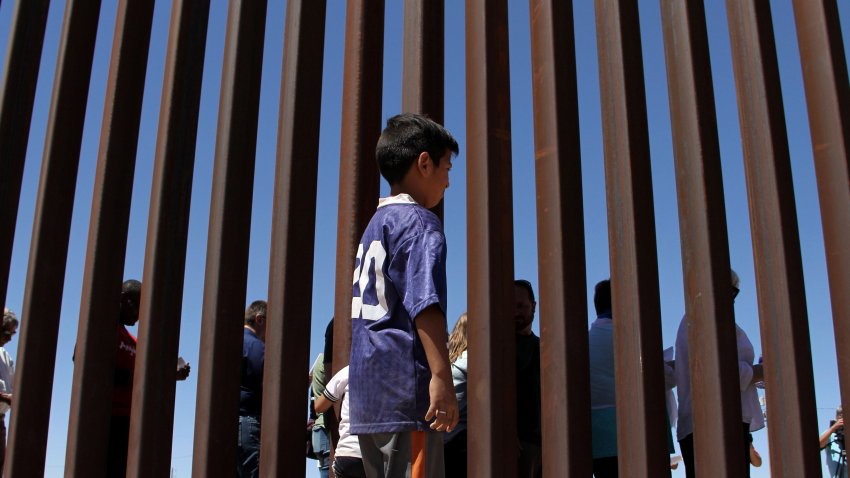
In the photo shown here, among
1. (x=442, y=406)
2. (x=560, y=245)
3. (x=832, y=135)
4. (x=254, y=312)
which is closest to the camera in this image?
(x=442, y=406)

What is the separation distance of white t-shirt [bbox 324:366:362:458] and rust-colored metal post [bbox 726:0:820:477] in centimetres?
120

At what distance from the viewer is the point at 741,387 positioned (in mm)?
3904

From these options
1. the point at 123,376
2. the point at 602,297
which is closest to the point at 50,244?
the point at 123,376

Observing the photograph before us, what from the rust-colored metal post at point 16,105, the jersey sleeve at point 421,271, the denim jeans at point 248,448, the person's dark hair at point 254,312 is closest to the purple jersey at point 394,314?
the jersey sleeve at point 421,271

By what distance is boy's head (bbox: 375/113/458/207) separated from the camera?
8.22 feet

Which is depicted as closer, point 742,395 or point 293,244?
point 293,244

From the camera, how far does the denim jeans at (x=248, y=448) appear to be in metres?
4.41

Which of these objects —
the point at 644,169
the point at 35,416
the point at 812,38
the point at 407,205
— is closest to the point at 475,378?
the point at 407,205

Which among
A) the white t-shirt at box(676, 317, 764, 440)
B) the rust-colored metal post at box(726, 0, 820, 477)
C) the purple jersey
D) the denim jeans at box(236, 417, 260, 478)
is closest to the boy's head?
the purple jersey

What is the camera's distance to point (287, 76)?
2680mm

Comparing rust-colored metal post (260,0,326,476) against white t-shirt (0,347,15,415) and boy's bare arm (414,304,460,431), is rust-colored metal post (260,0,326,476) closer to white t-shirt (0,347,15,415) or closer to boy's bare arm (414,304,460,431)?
boy's bare arm (414,304,460,431)

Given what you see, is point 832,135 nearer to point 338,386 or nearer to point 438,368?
point 438,368

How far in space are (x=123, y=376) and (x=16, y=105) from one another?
62.7 inches

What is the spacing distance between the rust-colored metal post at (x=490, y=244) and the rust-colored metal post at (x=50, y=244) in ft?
4.02
